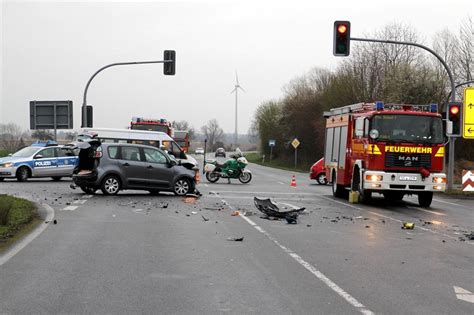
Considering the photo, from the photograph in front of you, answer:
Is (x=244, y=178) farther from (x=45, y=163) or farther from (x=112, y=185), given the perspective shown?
(x=112, y=185)

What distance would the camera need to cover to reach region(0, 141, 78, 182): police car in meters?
26.3

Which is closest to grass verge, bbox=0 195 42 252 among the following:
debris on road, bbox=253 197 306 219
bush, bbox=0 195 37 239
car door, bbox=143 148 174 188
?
bush, bbox=0 195 37 239

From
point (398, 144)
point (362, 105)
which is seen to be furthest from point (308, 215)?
point (362, 105)

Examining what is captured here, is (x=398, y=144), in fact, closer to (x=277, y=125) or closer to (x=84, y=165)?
(x=84, y=165)

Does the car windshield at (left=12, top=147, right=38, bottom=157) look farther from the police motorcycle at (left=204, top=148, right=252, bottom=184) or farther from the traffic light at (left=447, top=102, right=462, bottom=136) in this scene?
the traffic light at (left=447, top=102, right=462, bottom=136)

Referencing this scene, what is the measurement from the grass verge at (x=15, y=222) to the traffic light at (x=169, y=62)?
53.3 feet

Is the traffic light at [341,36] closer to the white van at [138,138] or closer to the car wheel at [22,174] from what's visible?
the white van at [138,138]

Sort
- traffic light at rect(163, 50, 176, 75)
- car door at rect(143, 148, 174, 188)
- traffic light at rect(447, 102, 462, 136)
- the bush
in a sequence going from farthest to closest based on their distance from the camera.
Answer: traffic light at rect(163, 50, 176, 75) < traffic light at rect(447, 102, 462, 136) < car door at rect(143, 148, 174, 188) < the bush

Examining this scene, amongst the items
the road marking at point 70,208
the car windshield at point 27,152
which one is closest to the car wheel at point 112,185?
the road marking at point 70,208

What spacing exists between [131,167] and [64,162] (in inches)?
350

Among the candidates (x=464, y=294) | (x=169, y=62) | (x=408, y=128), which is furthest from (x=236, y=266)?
(x=169, y=62)

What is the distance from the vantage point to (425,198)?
19.3 metres

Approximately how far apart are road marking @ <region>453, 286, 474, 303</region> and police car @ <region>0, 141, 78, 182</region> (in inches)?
831

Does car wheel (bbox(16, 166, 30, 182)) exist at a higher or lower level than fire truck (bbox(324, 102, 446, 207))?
lower
